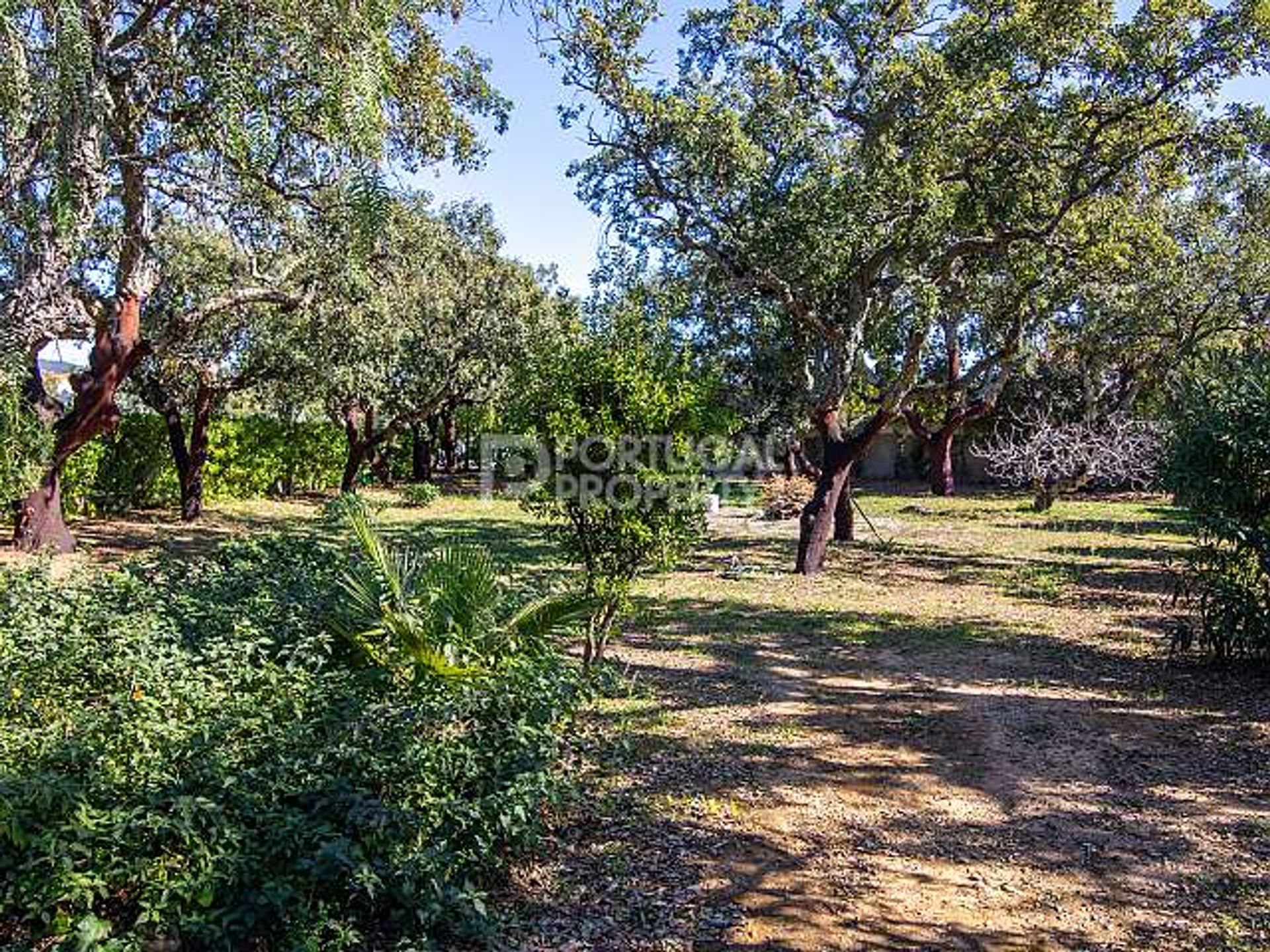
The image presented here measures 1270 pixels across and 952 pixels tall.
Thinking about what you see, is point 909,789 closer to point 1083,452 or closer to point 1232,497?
point 1232,497

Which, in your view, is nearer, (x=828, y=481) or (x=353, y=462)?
(x=828, y=481)

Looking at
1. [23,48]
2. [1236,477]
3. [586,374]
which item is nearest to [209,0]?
[23,48]

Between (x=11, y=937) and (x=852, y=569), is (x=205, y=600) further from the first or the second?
(x=852, y=569)

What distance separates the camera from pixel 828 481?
1353 centimetres

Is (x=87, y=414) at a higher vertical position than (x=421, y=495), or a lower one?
higher

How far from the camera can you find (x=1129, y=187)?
12.1 m

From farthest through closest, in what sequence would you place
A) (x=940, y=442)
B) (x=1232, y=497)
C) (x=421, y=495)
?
(x=940, y=442), (x=421, y=495), (x=1232, y=497)

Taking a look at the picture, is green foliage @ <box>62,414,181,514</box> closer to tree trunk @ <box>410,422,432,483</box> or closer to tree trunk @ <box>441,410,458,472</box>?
tree trunk @ <box>410,422,432,483</box>

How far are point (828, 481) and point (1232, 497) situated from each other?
657 cm

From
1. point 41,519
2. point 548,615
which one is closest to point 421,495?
point 41,519

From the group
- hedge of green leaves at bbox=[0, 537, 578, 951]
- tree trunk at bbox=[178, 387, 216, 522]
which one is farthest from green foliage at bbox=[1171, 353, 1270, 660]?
tree trunk at bbox=[178, 387, 216, 522]

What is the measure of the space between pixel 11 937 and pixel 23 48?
4.92 metres

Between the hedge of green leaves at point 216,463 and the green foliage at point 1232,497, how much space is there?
→ 17017 mm

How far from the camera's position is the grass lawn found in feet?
12.3
